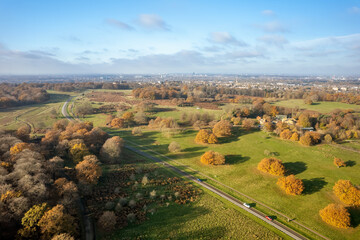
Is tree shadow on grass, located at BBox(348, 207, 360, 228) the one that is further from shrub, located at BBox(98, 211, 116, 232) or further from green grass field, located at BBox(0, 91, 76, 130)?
green grass field, located at BBox(0, 91, 76, 130)

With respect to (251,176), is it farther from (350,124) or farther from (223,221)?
(350,124)

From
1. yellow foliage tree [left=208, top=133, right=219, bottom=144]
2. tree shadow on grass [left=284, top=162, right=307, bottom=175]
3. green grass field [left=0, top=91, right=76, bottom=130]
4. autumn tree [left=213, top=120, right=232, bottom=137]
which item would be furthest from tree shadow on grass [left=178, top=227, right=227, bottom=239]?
green grass field [left=0, top=91, right=76, bottom=130]

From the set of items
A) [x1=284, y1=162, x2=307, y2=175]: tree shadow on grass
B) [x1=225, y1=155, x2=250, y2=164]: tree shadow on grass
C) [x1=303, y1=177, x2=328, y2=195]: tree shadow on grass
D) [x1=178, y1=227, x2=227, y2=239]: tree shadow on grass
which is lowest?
[x1=178, y1=227, x2=227, y2=239]: tree shadow on grass

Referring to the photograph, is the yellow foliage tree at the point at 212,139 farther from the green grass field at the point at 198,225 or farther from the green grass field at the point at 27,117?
the green grass field at the point at 27,117

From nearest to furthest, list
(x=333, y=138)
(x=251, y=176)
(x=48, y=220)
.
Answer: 1. (x=48, y=220)
2. (x=251, y=176)
3. (x=333, y=138)

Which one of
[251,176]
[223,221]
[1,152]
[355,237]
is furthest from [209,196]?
[1,152]

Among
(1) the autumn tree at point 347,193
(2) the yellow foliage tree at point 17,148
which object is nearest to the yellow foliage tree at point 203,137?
(1) the autumn tree at point 347,193

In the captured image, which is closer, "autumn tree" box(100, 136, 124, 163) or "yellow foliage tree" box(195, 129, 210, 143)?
"autumn tree" box(100, 136, 124, 163)
